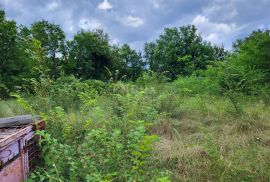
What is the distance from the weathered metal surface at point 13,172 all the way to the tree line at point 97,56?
1954 millimetres

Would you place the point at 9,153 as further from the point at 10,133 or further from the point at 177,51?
the point at 177,51

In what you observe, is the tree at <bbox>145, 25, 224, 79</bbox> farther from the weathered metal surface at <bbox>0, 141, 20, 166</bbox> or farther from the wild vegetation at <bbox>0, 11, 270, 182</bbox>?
the weathered metal surface at <bbox>0, 141, 20, 166</bbox>

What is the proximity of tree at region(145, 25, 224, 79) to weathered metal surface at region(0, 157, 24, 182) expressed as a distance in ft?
76.7

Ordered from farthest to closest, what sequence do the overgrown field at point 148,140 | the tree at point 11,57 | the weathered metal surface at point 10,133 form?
the tree at point 11,57 < the overgrown field at point 148,140 < the weathered metal surface at point 10,133

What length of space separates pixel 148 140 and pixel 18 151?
4.49ft

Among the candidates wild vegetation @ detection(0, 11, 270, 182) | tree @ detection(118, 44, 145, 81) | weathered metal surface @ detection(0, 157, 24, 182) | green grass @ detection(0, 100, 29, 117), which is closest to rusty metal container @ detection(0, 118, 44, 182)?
weathered metal surface @ detection(0, 157, 24, 182)

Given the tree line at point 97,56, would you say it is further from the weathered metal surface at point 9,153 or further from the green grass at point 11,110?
the weathered metal surface at point 9,153

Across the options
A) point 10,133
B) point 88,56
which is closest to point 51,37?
point 88,56

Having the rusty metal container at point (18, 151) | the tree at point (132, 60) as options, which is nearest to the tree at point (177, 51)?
the tree at point (132, 60)

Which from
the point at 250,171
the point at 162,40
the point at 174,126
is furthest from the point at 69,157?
the point at 162,40

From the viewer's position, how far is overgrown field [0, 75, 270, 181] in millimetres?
2914

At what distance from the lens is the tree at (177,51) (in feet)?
88.7

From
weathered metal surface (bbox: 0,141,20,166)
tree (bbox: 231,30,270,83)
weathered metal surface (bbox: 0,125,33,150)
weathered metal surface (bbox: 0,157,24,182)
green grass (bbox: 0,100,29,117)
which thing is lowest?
weathered metal surface (bbox: 0,157,24,182)

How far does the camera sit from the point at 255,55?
9203 mm
